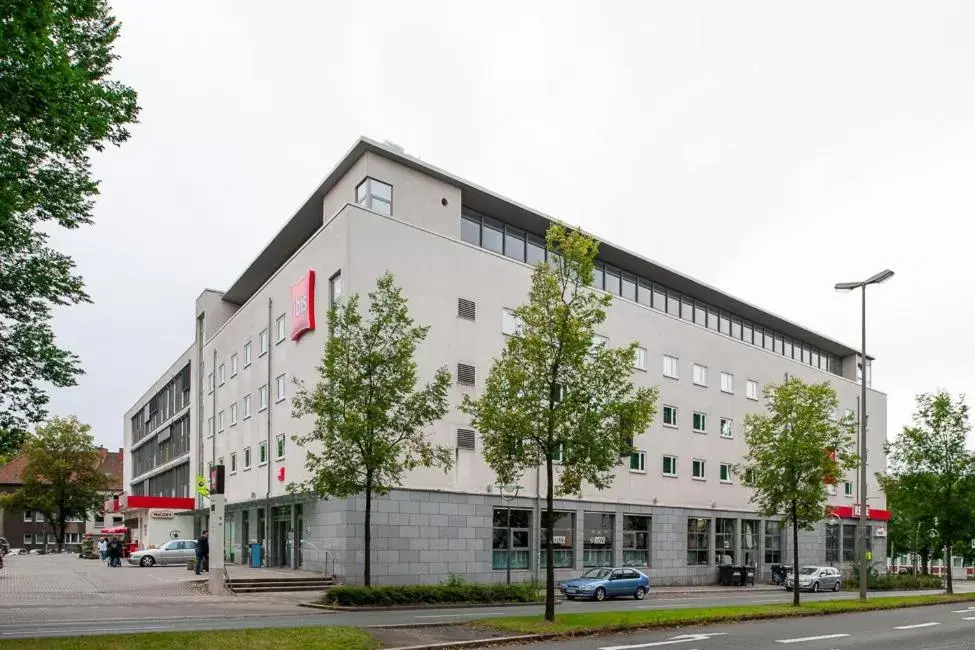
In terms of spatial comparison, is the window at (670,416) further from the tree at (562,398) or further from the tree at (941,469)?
the tree at (562,398)

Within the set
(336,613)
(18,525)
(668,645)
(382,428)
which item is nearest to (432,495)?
(382,428)

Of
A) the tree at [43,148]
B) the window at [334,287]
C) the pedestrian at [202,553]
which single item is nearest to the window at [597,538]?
the window at [334,287]

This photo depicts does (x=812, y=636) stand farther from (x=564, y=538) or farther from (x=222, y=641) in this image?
(x=564, y=538)

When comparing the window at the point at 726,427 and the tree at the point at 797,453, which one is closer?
the tree at the point at 797,453

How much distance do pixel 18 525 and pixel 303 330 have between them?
296 feet

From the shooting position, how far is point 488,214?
41375 mm

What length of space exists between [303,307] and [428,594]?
14243 millimetres

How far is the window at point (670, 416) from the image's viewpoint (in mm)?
47906

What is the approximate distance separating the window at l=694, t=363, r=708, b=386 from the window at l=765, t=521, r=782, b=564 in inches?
412

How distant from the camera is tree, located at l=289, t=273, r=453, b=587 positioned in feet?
91.1

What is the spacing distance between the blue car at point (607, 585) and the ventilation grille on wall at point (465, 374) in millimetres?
8862

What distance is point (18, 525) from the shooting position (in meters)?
109

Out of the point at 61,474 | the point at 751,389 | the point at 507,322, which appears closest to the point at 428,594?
the point at 507,322

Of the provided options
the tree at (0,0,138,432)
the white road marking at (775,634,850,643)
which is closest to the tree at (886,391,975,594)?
the white road marking at (775,634,850,643)
